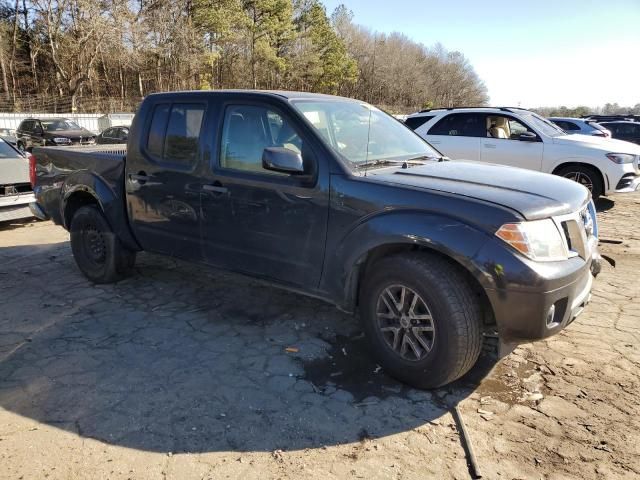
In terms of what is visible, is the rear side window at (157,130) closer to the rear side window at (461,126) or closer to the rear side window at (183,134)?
the rear side window at (183,134)

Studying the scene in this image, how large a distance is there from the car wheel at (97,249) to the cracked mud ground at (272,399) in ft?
1.24

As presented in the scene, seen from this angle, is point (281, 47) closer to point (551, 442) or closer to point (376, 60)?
point (376, 60)

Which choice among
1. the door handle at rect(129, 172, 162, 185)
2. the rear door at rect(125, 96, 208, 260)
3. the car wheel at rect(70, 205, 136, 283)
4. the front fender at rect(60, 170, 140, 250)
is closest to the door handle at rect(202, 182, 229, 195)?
the rear door at rect(125, 96, 208, 260)

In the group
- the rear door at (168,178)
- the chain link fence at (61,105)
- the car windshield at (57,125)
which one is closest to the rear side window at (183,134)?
the rear door at (168,178)

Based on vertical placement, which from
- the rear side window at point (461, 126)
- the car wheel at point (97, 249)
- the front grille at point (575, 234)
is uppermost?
the rear side window at point (461, 126)

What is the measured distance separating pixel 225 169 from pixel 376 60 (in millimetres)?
75265

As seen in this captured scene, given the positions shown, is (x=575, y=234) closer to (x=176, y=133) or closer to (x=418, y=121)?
(x=176, y=133)

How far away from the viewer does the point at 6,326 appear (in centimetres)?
411

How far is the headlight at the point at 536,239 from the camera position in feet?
8.87

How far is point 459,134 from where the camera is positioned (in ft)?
31.6

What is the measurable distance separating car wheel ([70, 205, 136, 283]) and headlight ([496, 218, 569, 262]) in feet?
12.4

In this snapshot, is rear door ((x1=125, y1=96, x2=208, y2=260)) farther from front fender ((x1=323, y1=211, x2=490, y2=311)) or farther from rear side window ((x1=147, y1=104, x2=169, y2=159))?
front fender ((x1=323, y1=211, x2=490, y2=311))

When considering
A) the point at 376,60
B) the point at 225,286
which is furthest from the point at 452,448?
the point at 376,60

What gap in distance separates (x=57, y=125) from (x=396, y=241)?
69.4 feet
